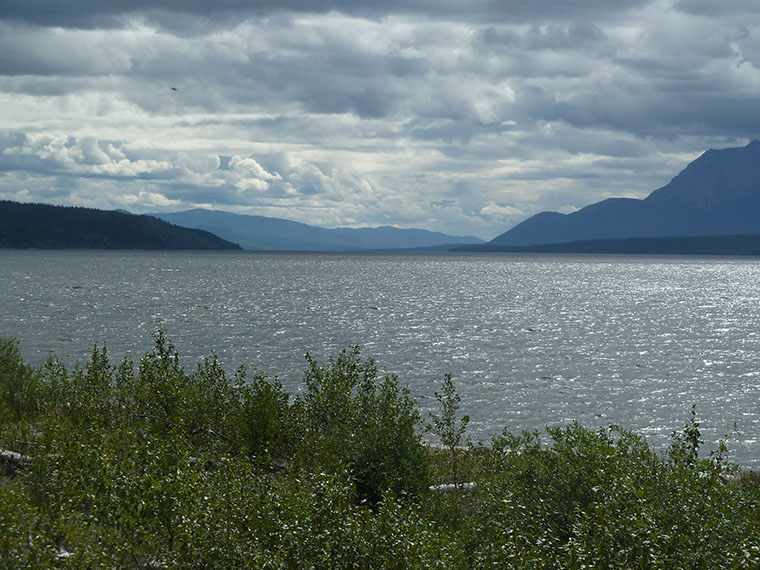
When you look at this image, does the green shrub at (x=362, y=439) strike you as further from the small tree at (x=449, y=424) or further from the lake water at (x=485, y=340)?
the lake water at (x=485, y=340)

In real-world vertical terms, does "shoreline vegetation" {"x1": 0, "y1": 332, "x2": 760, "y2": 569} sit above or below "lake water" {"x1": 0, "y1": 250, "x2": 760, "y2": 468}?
above

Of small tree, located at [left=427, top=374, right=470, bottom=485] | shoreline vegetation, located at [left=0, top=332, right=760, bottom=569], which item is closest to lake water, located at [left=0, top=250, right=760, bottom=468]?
small tree, located at [left=427, top=374, right=470, bottom=485]

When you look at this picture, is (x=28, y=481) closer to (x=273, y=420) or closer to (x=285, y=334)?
(x=273, y=420)

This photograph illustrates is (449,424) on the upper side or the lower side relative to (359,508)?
lower

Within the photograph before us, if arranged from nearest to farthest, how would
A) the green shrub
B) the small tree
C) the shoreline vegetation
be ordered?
the shoreline vegetation, the green shrub, the small tree

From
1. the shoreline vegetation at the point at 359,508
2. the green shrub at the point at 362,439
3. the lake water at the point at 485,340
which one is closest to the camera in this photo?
the shoreline vegetation at the point at 359,508

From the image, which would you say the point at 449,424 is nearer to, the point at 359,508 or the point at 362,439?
the point at 362,439

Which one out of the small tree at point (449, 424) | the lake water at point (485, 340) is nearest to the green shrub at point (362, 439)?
the small tree at point (449, 424)

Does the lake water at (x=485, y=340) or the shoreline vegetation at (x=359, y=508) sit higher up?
the shoreline vegetation at (x=359, y=508)

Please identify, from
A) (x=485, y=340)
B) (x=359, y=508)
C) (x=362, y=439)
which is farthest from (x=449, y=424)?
(x=485, y=340)

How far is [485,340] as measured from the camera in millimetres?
83250

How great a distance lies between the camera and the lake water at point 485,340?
1941 inches

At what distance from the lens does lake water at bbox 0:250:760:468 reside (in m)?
49.3

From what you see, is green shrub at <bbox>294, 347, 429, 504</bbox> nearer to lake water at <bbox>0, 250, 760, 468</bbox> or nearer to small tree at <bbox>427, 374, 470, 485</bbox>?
small tree at <bbox>427, 374, 470, 485</bbox>
